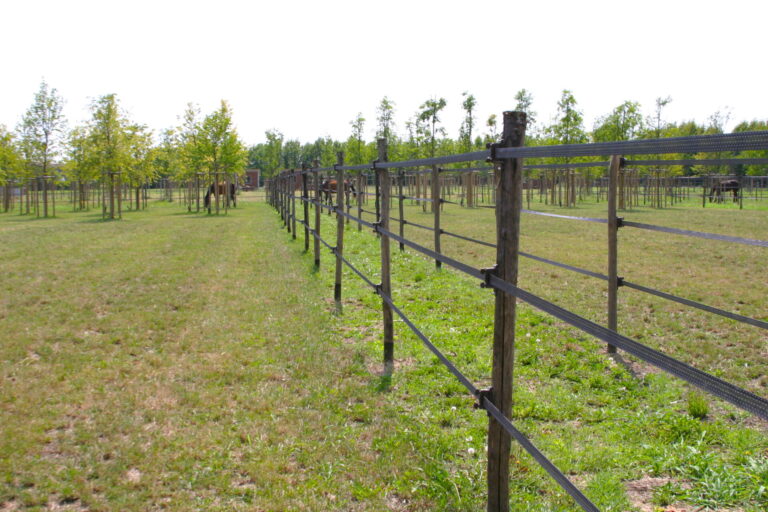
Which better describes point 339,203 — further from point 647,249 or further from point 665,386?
point 647,249

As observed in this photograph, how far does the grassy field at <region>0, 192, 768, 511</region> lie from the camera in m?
2.87

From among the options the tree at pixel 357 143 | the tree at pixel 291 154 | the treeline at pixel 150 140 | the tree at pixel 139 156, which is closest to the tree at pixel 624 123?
the treeline at pixel 150 140

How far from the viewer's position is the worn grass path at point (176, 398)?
115 inches

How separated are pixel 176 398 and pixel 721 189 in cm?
3177

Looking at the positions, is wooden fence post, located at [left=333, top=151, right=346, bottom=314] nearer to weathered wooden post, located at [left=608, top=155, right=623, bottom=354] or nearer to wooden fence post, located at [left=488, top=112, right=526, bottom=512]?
weathered wooden post, located at [left=608, top=155, right=623, bottom=354]

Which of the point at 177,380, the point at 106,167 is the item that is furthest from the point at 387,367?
the point at 106,167

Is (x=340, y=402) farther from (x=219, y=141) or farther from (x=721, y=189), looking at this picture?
(x=721, y=189)

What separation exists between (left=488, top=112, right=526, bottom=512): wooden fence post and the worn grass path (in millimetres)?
625

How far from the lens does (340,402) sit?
4027 millimetres

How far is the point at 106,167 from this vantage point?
75.3 feet

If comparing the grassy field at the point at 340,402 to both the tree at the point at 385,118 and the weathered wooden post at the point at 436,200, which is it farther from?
the tree at the point at 385,118

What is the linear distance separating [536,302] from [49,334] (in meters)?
5.40

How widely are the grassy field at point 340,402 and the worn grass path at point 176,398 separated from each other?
17 mm

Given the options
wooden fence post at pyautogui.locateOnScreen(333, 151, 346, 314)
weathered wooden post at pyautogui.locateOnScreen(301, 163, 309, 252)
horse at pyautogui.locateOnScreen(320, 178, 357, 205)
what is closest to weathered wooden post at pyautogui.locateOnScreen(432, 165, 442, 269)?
wooden fence post at pyautogui.locateOnScreen(333, 151, 346, 314)
